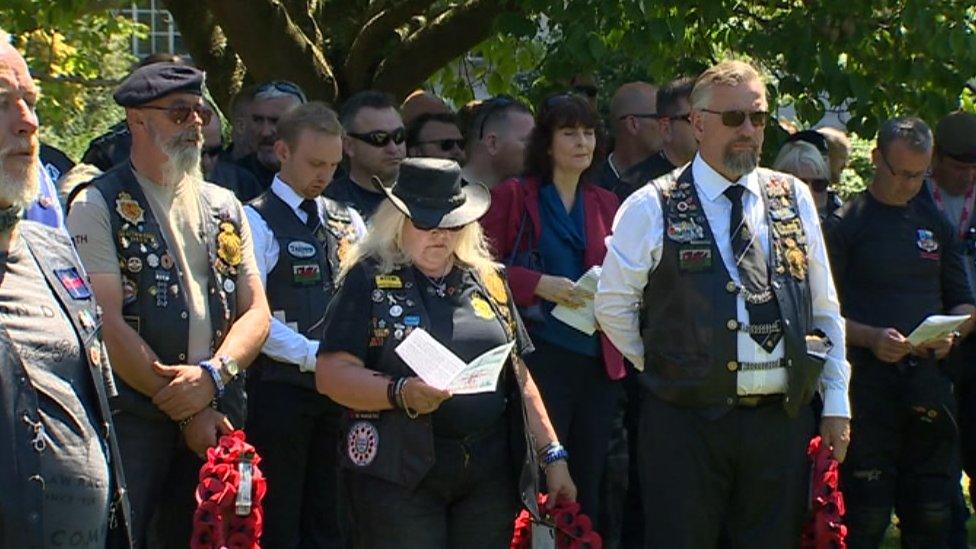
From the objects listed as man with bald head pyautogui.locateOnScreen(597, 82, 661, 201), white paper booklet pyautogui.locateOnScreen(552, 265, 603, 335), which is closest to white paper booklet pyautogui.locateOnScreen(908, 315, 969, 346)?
white paper booklet pyautogui.locateOnScreen(552, 265, 603, 335)

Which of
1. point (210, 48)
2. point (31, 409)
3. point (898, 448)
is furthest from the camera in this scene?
point (210, 48)

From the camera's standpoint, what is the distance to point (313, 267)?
683 cm

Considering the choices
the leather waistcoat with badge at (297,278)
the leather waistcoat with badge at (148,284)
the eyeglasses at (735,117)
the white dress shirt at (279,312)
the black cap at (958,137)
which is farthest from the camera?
the black cap at (958,137)

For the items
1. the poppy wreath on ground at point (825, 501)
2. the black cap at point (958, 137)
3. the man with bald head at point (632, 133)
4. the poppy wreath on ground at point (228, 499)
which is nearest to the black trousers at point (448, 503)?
the poppy wreath on ground at point (228, 499)

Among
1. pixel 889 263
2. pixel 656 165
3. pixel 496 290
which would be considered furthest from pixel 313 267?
pixel 889 263

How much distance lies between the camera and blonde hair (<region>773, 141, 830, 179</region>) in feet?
27.0

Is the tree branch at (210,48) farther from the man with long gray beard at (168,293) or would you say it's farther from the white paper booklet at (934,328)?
the white paper booklet at (934,328)

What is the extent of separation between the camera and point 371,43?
34.4 ft

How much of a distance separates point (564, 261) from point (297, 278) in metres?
1.16

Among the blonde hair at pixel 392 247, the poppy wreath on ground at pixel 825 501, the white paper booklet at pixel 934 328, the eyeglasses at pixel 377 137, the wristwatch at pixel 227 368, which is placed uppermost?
the blonde hair at pixel 392 247

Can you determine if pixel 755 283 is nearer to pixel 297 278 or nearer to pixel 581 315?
pixel 581 315

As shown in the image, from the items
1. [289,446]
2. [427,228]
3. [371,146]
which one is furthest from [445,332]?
[371,146]

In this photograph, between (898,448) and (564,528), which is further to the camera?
(898,448)

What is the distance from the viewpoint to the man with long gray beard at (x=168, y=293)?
5.69m
